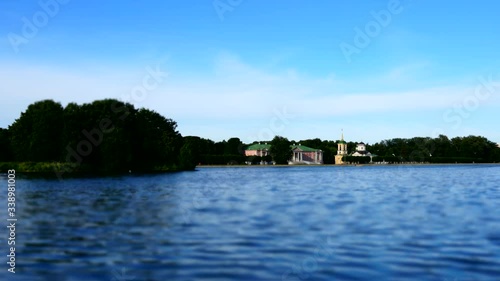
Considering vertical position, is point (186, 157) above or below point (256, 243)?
above

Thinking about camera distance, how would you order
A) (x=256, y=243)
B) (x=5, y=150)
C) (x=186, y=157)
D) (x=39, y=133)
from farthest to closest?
(x=186, y=157), (x=5, y=150), (x=39, y=133), (x=256, y=243)

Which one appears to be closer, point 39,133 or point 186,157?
point 39,133

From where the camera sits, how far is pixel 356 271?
1399 centimetres

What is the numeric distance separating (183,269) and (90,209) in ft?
58.0
